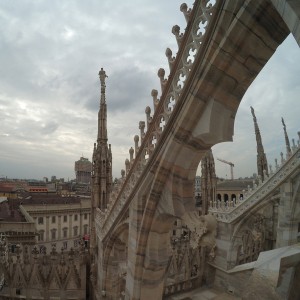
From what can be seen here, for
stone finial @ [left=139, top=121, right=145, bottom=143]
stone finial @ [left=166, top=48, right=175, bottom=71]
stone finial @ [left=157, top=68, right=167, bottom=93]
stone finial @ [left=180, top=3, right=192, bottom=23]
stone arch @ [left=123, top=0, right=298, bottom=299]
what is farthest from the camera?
stone finial @ [left=139, top=121, right=145, bottom=143]

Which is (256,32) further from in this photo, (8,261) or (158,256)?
(8,261)

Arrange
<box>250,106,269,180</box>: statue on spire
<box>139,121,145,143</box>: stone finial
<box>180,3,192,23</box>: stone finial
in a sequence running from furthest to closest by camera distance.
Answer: <box>250,106,269,180</box>: statue on spire → <box>139,121,145,143</box>: stone finial → <box>180,3,192,23</box>: stone finial

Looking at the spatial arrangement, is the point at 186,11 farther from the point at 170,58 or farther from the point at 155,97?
the point at 155,97

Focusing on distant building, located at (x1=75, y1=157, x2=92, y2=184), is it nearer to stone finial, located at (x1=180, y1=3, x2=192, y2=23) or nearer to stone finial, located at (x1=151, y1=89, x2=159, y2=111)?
stone finial, located at (x1=151, y1=89, x2=159, y2=111)

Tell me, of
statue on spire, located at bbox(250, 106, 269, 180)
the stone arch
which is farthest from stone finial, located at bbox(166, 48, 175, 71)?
statue on spire, located at bbox(250, 106, 269, 180)

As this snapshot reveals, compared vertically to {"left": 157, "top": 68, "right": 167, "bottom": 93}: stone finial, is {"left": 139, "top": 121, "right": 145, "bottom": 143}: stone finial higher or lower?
lower

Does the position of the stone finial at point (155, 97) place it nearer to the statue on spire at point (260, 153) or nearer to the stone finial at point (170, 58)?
the stone finial at point (170, 58)

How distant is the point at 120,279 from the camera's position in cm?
857

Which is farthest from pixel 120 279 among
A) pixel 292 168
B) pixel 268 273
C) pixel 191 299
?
pixel 292 168

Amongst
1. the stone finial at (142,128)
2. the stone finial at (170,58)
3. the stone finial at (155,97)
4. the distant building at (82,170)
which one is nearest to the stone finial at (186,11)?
the stone finial at (170,58)

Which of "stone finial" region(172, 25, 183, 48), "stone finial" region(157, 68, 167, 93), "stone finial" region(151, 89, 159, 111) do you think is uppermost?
"stone finial" region(172, 25, 183, 48)

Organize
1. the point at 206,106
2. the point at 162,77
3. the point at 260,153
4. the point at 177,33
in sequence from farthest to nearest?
1. the point at 260,153
2. the point at 162,77
3. the point at 177,33
4. the point at 206,106

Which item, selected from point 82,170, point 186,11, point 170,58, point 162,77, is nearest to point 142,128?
point 162,77

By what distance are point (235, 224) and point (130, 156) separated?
33.2ft
